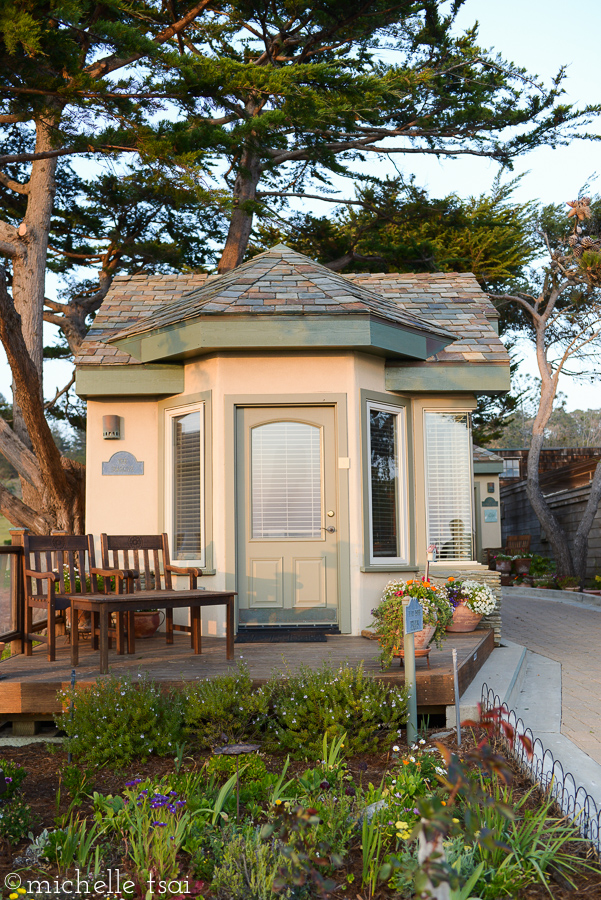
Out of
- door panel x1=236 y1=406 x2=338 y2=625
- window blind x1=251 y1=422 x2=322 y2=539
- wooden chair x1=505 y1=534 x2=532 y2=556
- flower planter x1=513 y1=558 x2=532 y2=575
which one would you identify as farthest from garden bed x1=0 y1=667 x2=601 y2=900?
wooden chair x1=505 y1=534 x2=532 y2=556

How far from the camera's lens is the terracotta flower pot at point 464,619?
22.8 ft

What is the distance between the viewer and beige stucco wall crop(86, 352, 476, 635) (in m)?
7.19

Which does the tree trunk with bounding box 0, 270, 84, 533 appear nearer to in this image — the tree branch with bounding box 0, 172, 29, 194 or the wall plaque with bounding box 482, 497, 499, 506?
the tree branch with bounding box 0, 172, 29, 194

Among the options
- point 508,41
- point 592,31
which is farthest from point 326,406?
point 508,41

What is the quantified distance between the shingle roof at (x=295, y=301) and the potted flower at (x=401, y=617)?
2950mm

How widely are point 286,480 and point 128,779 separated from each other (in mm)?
3862

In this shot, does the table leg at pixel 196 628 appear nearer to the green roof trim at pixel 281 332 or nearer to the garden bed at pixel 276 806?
the garden bed at pixel 276 806

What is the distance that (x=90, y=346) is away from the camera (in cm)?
818

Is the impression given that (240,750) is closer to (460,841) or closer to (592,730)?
(460,841)

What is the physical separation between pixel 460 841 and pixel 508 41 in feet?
45.0

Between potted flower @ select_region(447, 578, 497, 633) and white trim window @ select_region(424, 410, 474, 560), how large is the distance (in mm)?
809

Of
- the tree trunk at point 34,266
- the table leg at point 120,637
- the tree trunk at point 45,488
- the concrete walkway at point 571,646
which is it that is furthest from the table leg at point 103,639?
the tree trunk at point 34,266

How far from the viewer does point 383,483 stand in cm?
761

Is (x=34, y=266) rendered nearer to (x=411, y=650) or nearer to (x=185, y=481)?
(x=185, y=481)
